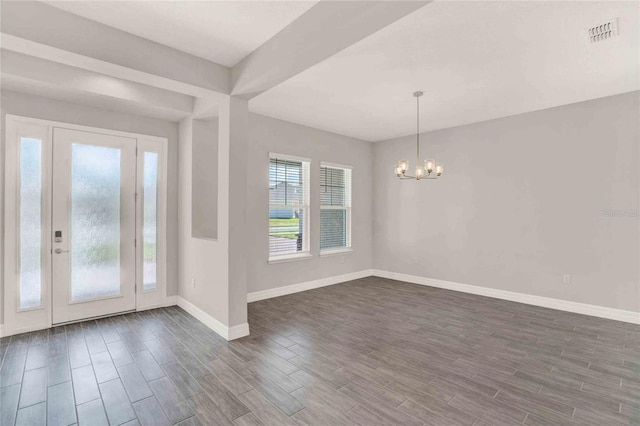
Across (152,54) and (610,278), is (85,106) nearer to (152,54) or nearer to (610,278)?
(152,54)

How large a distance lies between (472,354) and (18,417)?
3650mm

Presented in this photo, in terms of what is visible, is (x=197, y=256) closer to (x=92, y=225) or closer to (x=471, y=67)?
(x=92, y=225)

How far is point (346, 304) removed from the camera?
15.2 ft

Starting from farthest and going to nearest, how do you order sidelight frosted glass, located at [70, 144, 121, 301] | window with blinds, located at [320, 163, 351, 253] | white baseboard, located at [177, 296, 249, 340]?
window with blinds, located at [320, 163, 351, 253]
sidelight frosted glass, located at [70, 144, 121, 301]
white baseboard, located at [177, 296, 249, 340]

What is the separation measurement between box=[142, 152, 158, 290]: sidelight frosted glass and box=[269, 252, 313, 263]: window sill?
1707 mm

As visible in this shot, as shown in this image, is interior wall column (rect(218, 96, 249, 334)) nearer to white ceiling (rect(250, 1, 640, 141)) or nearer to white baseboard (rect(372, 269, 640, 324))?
white ceiling (rect(250, 1, 640, 141))

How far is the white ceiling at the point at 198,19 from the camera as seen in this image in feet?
7.63

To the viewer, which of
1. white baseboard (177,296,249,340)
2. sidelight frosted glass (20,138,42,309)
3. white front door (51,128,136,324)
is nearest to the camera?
white baseboard (177,296,249,340)

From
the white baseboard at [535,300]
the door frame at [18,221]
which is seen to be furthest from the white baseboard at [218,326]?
the white baseboard at [535,300]

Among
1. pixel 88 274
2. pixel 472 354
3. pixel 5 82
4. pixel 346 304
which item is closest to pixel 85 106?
pixel 5 82

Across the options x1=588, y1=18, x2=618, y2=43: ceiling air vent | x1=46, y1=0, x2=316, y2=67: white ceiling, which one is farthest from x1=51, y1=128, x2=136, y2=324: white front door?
x1=588, y1=18, x2=618, y2=43: ceiling air vent

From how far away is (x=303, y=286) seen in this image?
5402 mm

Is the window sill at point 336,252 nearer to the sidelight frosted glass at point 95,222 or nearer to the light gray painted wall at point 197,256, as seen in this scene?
the light gray painted wall at point 197,256

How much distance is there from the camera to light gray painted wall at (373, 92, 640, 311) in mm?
4008
